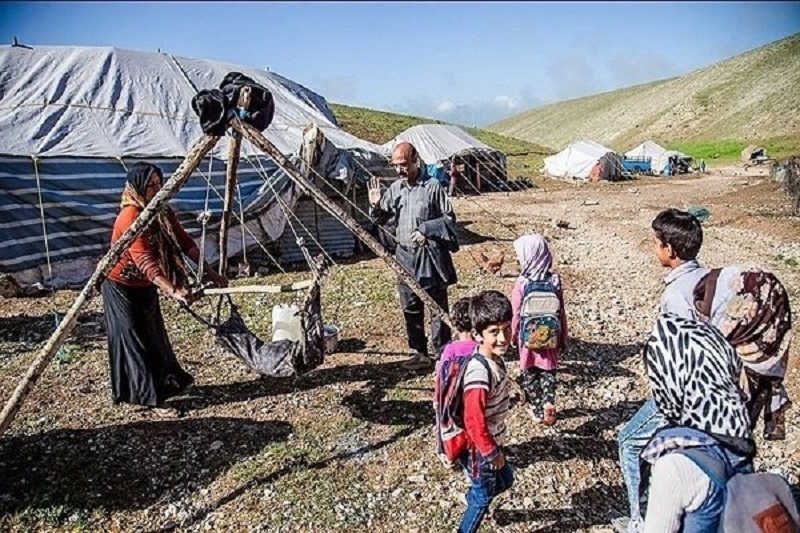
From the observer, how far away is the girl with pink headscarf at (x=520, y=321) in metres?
4.34

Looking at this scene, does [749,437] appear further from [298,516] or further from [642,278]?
[642,278]

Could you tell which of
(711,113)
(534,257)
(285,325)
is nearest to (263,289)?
(285,325)

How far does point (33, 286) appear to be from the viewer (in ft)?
28.8

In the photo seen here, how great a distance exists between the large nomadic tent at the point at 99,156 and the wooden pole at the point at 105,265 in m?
3.87

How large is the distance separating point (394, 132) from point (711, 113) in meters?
39.8

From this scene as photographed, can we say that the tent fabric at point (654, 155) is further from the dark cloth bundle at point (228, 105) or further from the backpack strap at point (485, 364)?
the backpack strap at point (485, 364)

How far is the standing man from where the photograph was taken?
5031 mm

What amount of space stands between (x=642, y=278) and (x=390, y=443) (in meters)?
6.95

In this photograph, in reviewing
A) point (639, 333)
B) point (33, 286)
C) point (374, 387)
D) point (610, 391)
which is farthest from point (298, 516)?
point (33, 286)

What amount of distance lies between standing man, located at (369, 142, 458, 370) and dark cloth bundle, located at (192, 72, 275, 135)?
1255 millimetres

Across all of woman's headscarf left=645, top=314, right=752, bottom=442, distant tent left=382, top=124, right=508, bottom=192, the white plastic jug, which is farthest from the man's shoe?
distant tent left=382, top=124, right=508, bottom=192

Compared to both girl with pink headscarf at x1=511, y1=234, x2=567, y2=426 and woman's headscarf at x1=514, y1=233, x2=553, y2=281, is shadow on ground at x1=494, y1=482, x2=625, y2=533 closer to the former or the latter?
girl with pink headscarf at x1=511, y1=234, x2=567, y2=426

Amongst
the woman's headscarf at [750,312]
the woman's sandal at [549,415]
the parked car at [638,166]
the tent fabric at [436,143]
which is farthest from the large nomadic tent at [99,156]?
the parked car at [638,166]

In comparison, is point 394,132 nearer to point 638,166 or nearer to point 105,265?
point 638,166
